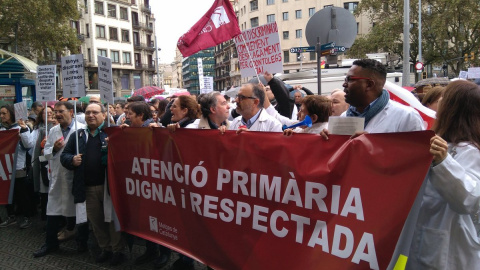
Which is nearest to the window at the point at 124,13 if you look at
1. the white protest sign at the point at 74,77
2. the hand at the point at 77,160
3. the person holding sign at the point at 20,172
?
the person holding sign at the point at 20,172

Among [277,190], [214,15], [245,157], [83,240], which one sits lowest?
[83,240]

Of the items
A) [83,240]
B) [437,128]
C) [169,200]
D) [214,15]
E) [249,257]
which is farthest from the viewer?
[214,15]

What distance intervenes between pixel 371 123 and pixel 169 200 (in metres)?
2.15

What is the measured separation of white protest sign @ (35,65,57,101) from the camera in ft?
20.0

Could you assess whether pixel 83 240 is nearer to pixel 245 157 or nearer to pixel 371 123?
pixel 245 157

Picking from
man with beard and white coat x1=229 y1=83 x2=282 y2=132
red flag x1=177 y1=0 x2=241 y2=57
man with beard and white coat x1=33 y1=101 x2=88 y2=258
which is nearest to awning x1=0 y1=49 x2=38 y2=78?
man with beard and white coat x1=33 y1=101 x2=88 y2=258

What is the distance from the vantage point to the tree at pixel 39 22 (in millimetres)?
21328

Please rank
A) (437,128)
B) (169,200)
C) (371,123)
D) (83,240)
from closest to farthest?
(437,128), (371,123), (169,200), (83,240)

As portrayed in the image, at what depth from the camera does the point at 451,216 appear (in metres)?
2.18

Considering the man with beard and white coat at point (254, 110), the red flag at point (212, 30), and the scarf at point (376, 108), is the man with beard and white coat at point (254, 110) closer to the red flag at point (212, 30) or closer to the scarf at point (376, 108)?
the scarf at point (376, 108)

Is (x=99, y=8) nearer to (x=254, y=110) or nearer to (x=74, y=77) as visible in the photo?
(x=74, y=77)

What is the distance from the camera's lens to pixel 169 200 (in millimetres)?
3854

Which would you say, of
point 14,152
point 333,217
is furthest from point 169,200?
point 14,152

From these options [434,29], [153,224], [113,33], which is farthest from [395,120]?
[113,33]
